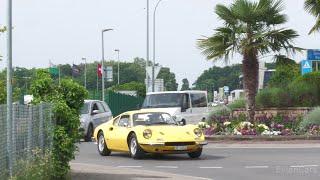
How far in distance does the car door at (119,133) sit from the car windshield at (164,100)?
8.55 meters

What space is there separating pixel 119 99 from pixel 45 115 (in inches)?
1278

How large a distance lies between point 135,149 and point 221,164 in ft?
8.71

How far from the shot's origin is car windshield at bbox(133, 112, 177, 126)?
18.8 metres

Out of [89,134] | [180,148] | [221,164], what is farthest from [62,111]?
[89,134]

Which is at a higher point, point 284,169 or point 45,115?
point 45,115

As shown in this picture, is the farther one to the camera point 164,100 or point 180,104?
point 164,100

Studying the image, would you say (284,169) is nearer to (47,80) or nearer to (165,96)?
(47,80)

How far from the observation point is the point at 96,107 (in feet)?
94.7

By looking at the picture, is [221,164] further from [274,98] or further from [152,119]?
[274,98]

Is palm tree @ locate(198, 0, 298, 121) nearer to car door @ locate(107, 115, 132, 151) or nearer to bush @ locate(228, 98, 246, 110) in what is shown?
bush @ locate(228, 98, 246, 110)

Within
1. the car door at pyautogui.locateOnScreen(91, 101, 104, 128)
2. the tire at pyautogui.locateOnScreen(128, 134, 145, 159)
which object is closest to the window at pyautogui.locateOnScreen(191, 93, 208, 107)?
the car door at pyautogui.locateOnScreen(91, 101, 104, 128)

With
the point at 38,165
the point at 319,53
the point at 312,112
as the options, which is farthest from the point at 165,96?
the point at 38,165

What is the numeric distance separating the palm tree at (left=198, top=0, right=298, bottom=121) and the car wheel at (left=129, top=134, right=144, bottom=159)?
842 cm

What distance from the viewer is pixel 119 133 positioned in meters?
19.2
